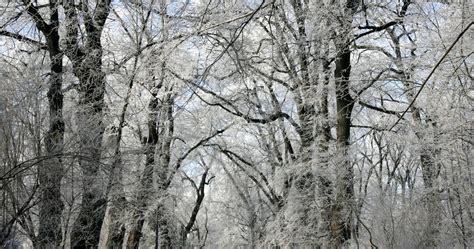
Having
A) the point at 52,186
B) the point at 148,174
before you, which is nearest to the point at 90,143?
the point at 52,186

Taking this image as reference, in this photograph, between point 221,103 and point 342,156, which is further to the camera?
point 221,103

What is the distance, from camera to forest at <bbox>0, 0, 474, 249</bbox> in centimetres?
603

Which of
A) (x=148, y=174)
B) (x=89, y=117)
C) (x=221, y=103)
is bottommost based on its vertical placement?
(x=89, y=117)

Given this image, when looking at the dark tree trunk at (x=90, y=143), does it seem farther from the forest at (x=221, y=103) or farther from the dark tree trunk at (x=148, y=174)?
the dark tree trunk at (x=148, y=174)

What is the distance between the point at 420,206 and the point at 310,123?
11.4ft

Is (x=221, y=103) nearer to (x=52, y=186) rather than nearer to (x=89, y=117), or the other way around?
(x=89, y=117)

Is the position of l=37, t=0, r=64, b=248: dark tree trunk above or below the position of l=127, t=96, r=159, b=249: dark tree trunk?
below

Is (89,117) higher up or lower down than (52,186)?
higher up

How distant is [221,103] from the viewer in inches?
602

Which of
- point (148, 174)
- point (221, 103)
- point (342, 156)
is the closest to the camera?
point (342, 156)

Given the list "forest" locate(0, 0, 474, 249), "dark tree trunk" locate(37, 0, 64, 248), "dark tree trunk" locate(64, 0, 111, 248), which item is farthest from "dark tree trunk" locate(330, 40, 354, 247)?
"dark tree trunk" locate(37, 0, 64, 248)

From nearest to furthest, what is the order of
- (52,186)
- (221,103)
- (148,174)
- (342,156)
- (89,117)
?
(52,186), (89,117), (342,156), (148,174), (221,103)

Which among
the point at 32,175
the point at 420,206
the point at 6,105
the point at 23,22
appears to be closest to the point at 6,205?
the point at 32,175

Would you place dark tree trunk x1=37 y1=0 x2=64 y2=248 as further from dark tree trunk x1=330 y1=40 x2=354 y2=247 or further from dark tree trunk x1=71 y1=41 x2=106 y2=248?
dark tree trunk x1=330 y1=40 x2=354 y2=247
